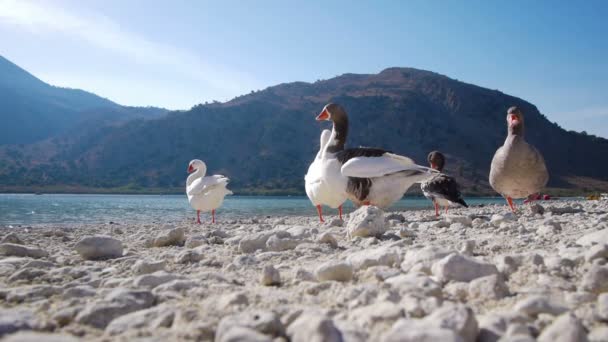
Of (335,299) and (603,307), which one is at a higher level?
(603,307)

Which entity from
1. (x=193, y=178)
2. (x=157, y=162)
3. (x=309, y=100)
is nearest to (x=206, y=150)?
(x=157, y=162)

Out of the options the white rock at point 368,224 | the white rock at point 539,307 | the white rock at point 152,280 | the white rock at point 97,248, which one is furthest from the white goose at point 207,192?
the white rock at point 539,307

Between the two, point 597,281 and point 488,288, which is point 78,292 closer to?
point 488,288

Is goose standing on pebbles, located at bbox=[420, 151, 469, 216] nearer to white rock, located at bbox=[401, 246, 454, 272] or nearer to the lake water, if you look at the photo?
white rock, located at bbox=[401, 246, 454, 272]

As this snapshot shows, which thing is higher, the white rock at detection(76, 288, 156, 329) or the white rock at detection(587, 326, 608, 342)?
the white rock at detection(587, 326, 608, 342)

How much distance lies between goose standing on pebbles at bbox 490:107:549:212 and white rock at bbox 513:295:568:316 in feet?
23.9

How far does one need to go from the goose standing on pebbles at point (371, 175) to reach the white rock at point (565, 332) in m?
5.39

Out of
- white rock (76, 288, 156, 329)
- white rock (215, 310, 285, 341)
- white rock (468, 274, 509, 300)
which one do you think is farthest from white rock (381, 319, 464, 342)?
white rock (76, 288, 156, 329)

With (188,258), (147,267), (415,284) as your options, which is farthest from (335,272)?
(188,258)

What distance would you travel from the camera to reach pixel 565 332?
68.2 inches

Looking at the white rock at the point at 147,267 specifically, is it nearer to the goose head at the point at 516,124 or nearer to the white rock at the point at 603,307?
the white rock at the point at 603,307

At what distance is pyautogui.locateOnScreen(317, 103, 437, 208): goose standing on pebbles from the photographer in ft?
23.7

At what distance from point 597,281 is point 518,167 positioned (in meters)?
6.82

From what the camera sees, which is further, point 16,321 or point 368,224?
point 368,224
